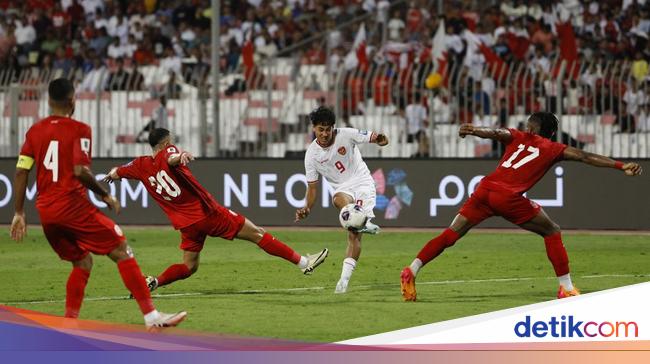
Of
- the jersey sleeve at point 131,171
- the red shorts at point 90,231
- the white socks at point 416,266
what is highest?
the jersey sleeve at point 131,171

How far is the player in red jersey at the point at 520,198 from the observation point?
12.8 meters

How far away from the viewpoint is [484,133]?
12.4 metres

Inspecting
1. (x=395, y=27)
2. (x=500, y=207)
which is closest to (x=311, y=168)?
(x=500, y=207)

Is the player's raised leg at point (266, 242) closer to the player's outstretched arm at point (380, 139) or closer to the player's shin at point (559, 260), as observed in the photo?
the player's outstretched arm at point (380, 139)

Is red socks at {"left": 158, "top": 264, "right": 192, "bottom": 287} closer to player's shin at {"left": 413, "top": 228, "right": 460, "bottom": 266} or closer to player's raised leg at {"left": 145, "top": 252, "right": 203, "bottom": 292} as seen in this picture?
player's raised leg at {"left": 145, "top": 252, "right": 203, "bottom": 292}

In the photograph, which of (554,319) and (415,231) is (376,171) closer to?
(415,231)

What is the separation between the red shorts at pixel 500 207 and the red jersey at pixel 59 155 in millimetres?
4385

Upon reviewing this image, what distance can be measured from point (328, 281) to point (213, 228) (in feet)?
6.31

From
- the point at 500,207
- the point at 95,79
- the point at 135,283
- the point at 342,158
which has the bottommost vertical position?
the point at 135,283

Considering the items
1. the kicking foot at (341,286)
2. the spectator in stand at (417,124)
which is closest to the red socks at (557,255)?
the kicking foot at (341,286)

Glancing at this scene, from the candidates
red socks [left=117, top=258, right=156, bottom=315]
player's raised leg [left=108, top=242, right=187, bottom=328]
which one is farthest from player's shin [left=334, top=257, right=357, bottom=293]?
red socks [left=117, top=258, right=156, bottom=315]

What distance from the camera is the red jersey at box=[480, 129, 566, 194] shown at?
42.1 ft

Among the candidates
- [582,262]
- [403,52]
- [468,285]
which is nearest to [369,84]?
[403,52]

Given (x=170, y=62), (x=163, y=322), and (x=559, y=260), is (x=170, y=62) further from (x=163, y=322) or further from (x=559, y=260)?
(x=163, y=322)
